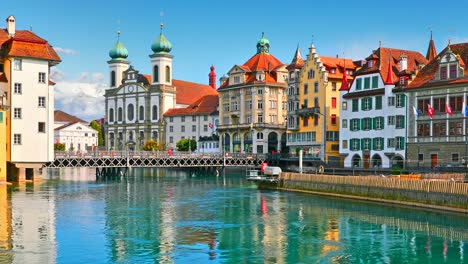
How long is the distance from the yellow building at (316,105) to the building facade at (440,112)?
717 inches

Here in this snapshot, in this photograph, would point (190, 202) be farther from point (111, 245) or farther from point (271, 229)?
point (111, 245)

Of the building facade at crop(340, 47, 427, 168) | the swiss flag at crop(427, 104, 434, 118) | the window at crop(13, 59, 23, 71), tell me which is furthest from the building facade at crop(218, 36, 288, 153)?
the window at crop(13, 59, 23, 71)

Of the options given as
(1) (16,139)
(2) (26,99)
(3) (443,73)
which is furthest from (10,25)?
(3) (443,73)

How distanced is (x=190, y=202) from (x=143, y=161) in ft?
137

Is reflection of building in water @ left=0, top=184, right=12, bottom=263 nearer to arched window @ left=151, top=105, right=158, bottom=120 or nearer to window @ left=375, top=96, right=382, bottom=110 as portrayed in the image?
window @ left=375, top=96, right=382, bottom=110

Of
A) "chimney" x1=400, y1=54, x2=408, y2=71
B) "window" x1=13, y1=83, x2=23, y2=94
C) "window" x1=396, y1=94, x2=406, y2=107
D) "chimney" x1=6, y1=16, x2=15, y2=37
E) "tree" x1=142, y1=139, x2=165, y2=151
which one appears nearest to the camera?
"window" x1=13, y1=83, x2=23, y2=94

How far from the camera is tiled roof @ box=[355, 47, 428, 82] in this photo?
259 feet

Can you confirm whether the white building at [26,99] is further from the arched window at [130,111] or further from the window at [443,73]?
the arched window at [130,111]

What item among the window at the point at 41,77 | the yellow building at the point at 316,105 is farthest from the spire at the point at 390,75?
the window at the point at 41,77

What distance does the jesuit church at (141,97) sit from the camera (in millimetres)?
151875

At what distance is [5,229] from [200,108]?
11047cm

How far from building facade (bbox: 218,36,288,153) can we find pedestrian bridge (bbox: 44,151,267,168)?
40.3 feet

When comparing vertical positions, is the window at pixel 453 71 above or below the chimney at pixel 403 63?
below

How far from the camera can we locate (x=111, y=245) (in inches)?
1281
